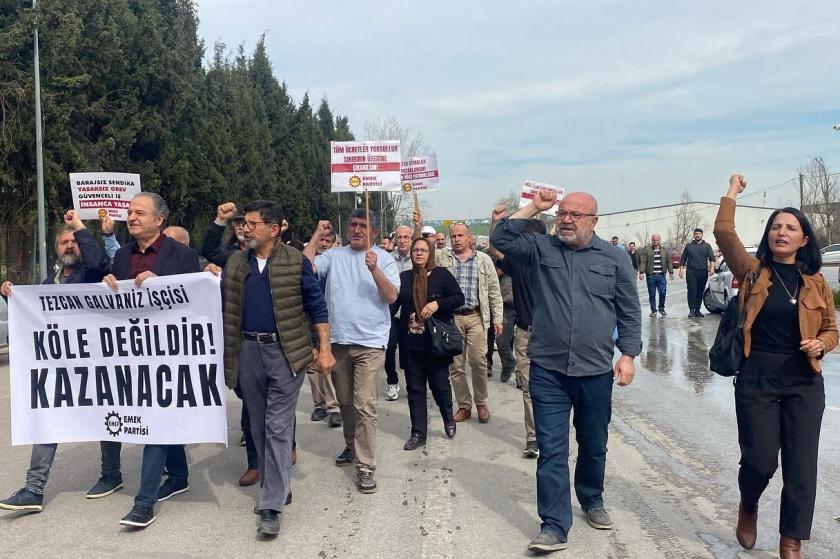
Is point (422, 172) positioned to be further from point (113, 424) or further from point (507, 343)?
point (113, 424)

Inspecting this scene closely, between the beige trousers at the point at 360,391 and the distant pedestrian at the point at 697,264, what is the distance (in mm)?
12930

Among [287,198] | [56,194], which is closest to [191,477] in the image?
[56,194]

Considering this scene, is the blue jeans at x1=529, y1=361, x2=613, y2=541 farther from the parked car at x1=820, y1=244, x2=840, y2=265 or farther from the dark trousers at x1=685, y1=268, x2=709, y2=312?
the parked car at x1=820, y1=244, x2=840, y2=265

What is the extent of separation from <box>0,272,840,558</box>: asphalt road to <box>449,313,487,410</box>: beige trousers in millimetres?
303

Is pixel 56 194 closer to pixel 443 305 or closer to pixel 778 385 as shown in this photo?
pixel 443 305

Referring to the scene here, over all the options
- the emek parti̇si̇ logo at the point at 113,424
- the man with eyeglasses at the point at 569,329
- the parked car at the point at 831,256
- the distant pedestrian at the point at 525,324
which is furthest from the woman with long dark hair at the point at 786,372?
the parked car at the point at 831,256

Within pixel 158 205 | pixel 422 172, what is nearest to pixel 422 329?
pixel 158 205

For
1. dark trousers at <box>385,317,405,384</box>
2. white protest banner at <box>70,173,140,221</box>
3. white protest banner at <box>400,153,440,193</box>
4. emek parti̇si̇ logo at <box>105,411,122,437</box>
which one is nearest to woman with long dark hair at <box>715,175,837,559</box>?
emek parti̇si̇ logo at <box>105,411,122,437</box>

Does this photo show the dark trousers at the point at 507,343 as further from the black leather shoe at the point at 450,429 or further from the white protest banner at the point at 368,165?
the black leather shoe at the point at 450,429

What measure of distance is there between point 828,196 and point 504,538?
69.0 metres

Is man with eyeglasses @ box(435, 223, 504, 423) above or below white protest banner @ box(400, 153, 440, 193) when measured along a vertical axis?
below

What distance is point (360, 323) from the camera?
19.0 ft

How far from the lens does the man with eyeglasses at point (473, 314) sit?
787 centimetres

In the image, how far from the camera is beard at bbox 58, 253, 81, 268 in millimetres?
5746
